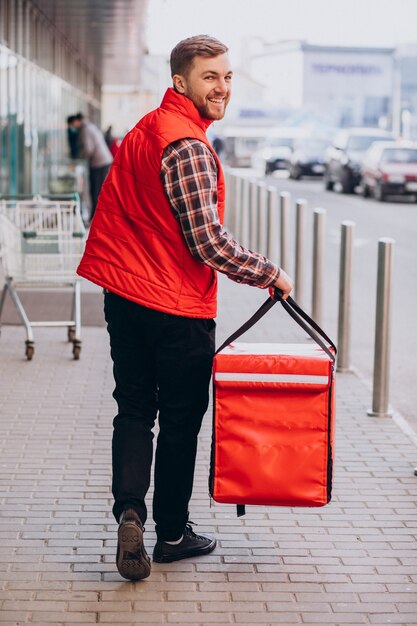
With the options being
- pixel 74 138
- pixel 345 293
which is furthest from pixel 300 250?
pixel 74 138

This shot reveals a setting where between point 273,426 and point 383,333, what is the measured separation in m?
3.10

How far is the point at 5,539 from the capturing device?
4730mm

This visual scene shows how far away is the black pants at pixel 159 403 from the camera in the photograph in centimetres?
427

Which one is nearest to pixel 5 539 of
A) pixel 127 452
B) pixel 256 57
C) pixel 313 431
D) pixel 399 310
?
pixel 127 452

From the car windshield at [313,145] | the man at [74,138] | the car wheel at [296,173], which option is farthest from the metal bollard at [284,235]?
the car windshield at [313,145]

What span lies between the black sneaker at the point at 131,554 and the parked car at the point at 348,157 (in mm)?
30852

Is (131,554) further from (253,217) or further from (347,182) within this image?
(347,182)

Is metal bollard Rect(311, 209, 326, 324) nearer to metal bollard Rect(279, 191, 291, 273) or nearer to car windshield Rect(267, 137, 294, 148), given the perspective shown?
metal bollard Rect(279, 191, 291, 273)

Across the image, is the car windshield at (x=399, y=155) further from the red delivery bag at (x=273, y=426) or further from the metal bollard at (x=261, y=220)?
the red delivery bag at (x=273, y=426)

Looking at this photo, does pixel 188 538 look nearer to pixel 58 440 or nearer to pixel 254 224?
pixel 58 440

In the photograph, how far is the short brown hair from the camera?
409 centimetres

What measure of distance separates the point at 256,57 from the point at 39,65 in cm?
11064

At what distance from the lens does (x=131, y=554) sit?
4.21 m

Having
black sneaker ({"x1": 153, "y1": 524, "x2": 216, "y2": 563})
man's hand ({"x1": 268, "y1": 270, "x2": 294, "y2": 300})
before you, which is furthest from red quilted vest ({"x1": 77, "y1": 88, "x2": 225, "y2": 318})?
black sneaker ({"x1": 153, "y1": 524, "x2": 216, "y2": 563})
